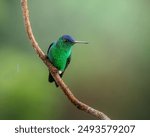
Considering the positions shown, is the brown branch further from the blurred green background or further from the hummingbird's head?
the blurred green background

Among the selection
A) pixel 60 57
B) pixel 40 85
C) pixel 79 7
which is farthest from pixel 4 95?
pixel 79 7

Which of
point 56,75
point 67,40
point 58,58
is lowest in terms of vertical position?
point 56,75

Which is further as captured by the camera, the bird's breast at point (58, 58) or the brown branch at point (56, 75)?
the bird's breast at point (58, 58)

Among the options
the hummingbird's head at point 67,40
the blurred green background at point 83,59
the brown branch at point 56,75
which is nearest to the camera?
the brown branch at point 56,75

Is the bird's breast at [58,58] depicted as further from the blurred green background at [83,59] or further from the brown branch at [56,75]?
the blurred green background at [83,59]

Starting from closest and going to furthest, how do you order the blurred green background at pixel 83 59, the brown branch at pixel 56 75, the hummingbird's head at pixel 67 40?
the brown branch at pixel 56 75, the hummingbird's head at pixel 67 40, the blurred green background at pixel 83 59

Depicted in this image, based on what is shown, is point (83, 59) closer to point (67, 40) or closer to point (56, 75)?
point (67, 40)

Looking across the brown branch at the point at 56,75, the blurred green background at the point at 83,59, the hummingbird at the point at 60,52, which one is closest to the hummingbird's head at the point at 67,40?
the hummingbird at the point at 60,52

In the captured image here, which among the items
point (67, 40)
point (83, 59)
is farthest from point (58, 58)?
point (83, 59)

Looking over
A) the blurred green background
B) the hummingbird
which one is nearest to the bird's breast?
the hummingbird
